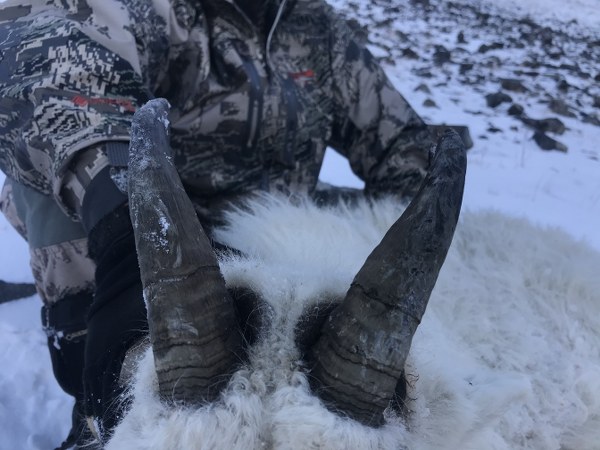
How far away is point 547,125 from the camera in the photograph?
6422 millimetres

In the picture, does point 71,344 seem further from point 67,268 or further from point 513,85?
point 513,85

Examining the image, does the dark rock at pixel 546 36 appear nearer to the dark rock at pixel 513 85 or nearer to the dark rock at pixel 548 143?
the dark rock at pixel 513 85

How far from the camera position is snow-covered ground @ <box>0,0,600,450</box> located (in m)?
2.78

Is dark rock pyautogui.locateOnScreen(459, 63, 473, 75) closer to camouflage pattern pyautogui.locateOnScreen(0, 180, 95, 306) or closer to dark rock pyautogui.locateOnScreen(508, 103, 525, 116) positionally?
dark rock pyautogui.locateOnScreen(508, 103, 525, 116)

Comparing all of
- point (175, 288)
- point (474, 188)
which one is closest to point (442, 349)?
point (175, 288)

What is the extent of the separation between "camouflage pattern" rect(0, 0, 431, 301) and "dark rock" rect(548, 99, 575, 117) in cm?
428

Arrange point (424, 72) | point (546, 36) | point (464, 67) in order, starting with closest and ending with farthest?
point (424, 72), point (464, 67), point (546, 36)

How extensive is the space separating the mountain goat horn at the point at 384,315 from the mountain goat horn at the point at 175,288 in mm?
201

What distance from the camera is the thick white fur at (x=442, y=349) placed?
1048 millimetres

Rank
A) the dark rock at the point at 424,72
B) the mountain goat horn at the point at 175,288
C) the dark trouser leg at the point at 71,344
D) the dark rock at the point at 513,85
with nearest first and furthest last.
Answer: the mountain goat horn at the point at 175,288
the dark trouser leg at the point at 71,344
the dark rock at the point at 513,85
the dark rock at the point at 424,72

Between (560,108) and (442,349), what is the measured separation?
627 centimetres

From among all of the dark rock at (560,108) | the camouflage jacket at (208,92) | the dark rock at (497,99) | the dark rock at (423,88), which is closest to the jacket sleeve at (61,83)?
the camouflage jacket at (208,92)

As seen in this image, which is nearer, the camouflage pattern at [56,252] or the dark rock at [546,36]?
the camouflage pattern at [56,252]

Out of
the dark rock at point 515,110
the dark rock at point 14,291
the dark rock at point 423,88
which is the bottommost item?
the dark rock at point 423,88
